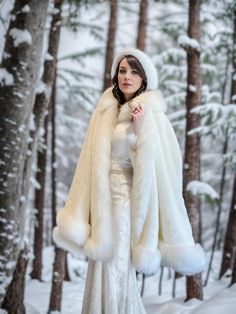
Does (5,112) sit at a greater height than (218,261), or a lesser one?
greater

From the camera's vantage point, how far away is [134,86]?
374 centimetres

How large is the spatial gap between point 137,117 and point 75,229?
103 cm

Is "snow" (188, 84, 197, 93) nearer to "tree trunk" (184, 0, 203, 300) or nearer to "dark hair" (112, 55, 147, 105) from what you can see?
"tree trunk" (184, 0, 203, 300)

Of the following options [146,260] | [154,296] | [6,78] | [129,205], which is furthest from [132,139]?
[154,296]

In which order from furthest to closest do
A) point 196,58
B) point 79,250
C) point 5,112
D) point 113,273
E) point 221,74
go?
point 221,74
point 196,58
point 5,112
point 79,250
point 113,273

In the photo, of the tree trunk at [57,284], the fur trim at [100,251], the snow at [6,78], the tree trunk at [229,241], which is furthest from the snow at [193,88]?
the fur trim at [100,251]

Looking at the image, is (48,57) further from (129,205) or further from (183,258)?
(183,258)

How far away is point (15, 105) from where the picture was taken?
4207 millimetres

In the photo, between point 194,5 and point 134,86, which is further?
point 194,5

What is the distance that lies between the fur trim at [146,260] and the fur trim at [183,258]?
11 cm

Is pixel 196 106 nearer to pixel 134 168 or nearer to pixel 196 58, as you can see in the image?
pixel 196 58

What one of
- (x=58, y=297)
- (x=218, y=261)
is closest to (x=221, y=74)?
(x=218, y=261)

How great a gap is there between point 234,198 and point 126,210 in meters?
4.40

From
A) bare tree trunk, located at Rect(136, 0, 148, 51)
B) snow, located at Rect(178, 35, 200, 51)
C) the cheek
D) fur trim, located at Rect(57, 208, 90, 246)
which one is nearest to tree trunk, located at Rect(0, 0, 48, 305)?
fur trim, located at Rect(57, 208, 90, 246)
